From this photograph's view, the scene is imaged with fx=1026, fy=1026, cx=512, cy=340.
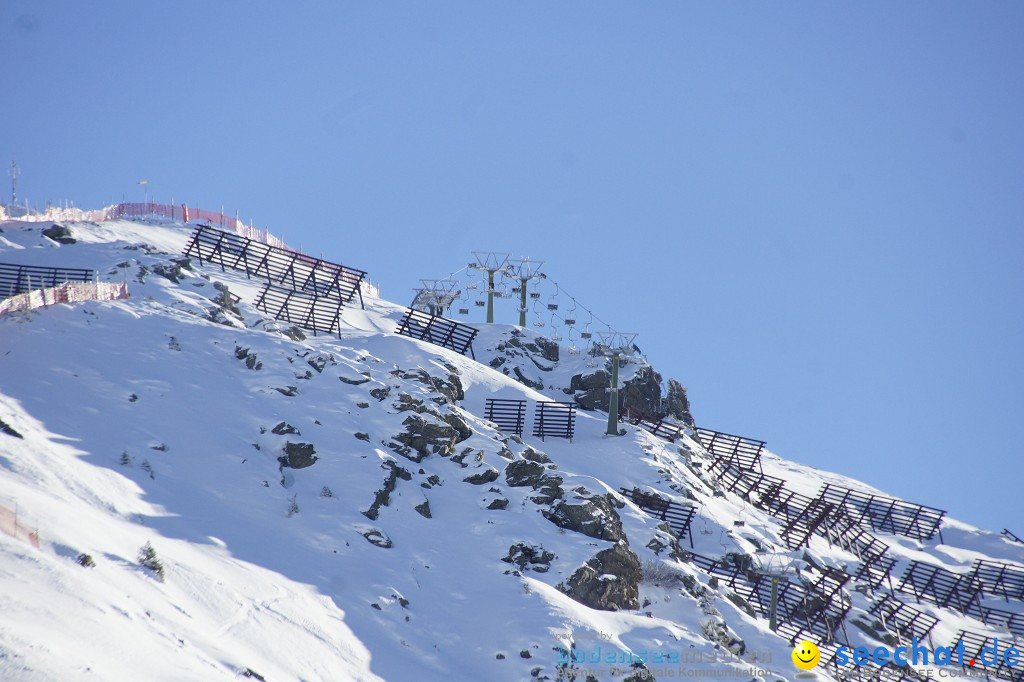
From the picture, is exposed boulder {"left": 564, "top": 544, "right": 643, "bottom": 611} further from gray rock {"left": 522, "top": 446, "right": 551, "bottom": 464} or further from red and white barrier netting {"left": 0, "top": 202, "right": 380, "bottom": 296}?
red and white barrier netting {"left": 0, "top": 202, "right": 380, "bottom": 296}

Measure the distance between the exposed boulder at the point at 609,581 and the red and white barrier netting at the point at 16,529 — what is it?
15.7 metres

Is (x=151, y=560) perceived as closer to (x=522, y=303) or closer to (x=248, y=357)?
(x=248, y=357)

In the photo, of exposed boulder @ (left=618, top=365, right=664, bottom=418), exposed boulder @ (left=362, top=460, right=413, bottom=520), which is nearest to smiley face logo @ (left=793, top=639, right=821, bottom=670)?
exposed boulder @ (left=362, top=460, right=413, bottom=520)

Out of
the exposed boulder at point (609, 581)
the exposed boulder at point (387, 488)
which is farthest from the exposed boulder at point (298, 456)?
the exposed boulder at point (609, 581)

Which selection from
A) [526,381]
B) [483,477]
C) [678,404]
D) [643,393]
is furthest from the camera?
[678,404]

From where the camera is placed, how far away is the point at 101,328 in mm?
39219

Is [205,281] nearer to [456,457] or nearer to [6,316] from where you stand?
[6,316]

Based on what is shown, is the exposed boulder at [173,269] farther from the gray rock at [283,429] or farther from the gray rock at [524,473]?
the gray rock at [524,473]

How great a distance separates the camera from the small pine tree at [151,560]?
2423 cm

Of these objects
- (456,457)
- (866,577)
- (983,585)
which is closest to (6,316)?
(456,457)

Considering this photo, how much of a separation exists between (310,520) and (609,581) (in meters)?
9.58

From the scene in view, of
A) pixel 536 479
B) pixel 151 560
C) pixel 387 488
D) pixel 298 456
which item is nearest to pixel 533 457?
pixel 536 479

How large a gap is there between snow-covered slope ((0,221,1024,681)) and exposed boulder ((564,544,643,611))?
7cm

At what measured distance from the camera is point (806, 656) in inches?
1310
